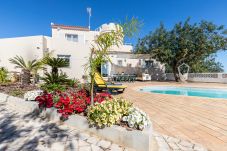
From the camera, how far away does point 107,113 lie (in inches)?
148

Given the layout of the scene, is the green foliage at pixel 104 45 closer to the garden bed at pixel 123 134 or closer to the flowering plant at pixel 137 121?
the garden bed at pixel 123 134

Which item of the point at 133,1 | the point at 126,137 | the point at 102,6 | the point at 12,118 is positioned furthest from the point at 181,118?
the point at 102,6

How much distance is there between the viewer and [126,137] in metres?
3.34

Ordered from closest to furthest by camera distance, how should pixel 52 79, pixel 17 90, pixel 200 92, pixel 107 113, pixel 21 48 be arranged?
pixel 107 113, pixel 52 79, pixel 17 90, pixel 200 92, pixel 21 48

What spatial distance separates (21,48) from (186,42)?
20335mm

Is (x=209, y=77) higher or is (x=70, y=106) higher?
(x=209, y=77)

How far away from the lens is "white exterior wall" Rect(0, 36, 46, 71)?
1673 centimetres

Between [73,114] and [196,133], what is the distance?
3.45m

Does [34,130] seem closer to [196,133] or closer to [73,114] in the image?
[73,114]

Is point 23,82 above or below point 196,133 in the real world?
above

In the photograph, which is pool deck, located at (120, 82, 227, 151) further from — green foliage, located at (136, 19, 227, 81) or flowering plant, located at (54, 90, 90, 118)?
green foliage, located at (136, 19, 227, 81)

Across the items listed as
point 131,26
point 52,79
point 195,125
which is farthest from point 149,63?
point 131,26

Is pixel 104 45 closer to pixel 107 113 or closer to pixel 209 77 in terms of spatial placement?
pixel 107 113

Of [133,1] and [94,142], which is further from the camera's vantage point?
[133,1]
